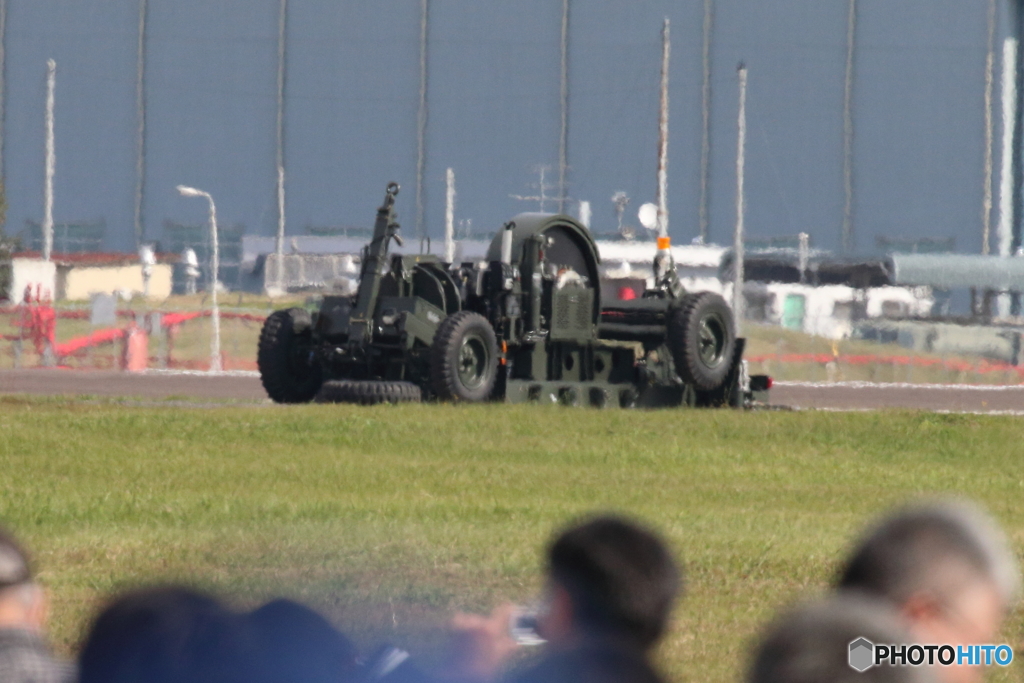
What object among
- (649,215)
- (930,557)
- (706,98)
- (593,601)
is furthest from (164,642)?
(706,98)

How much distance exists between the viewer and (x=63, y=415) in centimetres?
1634

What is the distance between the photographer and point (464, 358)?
59.9 feet

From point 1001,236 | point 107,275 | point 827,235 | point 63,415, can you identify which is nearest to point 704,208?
point 827,235

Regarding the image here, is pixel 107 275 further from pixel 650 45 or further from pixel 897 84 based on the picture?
pixel 897 84

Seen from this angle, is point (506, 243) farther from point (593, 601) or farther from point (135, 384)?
point (593, 601)

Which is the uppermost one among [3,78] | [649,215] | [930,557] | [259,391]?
[3,78]

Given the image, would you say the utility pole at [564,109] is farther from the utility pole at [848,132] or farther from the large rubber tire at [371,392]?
the large rubber tire at [371,392]

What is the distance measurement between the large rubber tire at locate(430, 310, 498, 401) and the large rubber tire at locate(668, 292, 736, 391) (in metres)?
2.25

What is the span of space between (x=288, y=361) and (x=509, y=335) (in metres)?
2.65

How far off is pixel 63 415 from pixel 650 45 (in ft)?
130

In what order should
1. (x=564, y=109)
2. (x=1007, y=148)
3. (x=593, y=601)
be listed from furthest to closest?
(x=564, y=109) < (x=1007, y=148) < (x=593, y=601)

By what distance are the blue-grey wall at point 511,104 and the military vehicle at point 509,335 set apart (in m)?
34.0

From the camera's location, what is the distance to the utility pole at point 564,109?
5375cm

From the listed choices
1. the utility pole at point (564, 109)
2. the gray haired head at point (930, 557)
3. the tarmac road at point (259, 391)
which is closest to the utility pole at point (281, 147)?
the utility pole at point (564, 109)
